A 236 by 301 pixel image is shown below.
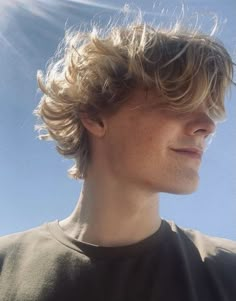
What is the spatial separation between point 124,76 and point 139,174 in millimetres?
356

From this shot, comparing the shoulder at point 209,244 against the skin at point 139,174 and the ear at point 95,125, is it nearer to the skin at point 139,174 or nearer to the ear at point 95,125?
the skin at point 139,174

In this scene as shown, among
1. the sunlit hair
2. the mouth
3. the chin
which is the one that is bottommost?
the chin

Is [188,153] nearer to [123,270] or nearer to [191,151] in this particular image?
[191,151]

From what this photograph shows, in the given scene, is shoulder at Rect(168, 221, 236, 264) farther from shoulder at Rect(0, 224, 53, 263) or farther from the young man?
shoulder at Rect(0, 224, 53, 263)

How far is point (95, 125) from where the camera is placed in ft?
4.30

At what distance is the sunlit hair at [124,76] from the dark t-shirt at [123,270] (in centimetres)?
35

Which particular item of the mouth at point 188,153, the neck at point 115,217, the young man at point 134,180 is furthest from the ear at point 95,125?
the mouth at point 188,153

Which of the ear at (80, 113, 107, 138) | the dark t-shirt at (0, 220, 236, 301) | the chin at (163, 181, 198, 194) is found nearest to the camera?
the dark t-shirt at (0, 220, 236, 301)

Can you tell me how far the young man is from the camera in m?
1.01

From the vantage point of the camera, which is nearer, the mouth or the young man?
the young man

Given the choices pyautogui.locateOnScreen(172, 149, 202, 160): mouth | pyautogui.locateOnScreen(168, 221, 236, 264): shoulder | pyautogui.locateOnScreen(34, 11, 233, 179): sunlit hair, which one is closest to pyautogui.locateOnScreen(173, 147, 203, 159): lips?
pyautogui.locateOnScreen(172, 149, 202, 160): mouth

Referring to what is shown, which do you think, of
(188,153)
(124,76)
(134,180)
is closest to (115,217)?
(134,180)

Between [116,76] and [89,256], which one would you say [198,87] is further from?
[89,256]

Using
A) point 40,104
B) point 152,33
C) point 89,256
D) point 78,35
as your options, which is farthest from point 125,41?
point 89,256
